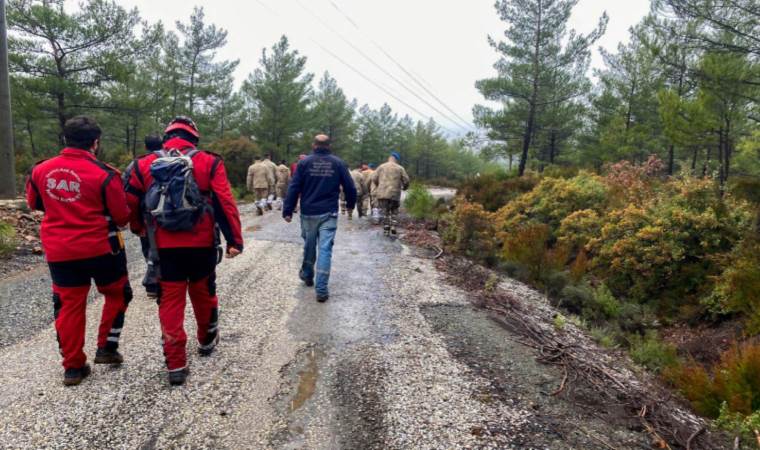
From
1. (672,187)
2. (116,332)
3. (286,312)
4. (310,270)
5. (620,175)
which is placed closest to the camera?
(116,332)

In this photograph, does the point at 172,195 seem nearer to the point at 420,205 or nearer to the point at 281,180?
the point at 420,205

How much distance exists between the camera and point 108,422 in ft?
9.00

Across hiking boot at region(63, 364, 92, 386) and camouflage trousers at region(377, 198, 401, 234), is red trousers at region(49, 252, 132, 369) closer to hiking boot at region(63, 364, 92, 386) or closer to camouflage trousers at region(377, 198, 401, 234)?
hiking boot at region(63, 364, 92, 386)

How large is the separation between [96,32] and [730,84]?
68.5ft

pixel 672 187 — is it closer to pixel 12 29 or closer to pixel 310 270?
pixel 310 270

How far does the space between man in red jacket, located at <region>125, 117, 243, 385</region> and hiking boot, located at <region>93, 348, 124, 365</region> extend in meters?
0.53

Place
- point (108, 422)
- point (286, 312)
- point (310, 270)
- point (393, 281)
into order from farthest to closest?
point (393, 281)
point (310, 270)
point (286, 312)
point (108, 422)

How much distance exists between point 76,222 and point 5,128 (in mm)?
8466

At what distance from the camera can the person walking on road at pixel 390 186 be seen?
979 cm

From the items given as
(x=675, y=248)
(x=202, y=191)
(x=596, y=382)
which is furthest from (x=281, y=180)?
(x=596, y=382)

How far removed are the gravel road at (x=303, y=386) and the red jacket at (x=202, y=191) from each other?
42.5 inches

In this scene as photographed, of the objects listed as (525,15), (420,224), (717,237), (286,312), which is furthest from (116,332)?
(525,15)

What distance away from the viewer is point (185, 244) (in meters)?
3.23

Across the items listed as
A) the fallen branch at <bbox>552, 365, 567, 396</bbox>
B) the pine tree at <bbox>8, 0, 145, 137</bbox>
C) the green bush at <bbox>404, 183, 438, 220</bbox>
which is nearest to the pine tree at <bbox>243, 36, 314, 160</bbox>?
the pine tree at <bbox>8, 0, 145, 137</bbox>
